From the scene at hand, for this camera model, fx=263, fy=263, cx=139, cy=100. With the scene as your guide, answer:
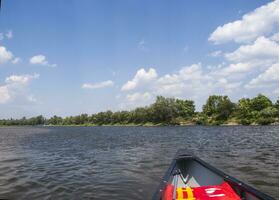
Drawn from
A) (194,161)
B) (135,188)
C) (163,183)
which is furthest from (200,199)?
(135,188)

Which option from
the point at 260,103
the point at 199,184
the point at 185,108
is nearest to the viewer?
the point at 199,184

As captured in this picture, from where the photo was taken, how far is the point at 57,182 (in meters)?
15.1

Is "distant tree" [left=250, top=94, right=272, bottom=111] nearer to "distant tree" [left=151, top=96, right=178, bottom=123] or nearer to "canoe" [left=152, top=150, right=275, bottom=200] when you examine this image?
"distant tree" [left=151, top=96, right=178, bottom=123]

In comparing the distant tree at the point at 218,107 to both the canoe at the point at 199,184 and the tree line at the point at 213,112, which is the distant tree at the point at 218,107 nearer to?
the tree line at the point at 213,112

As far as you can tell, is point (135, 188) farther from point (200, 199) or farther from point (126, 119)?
point (126, 119)

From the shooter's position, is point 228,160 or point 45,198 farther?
point 228,160

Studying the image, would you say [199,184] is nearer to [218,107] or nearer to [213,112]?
[218,107]

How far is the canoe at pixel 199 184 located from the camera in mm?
7465

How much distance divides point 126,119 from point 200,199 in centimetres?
18910

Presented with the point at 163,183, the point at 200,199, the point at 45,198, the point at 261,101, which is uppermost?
the point at 261,101

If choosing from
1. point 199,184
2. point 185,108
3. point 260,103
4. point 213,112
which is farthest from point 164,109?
point 199,184

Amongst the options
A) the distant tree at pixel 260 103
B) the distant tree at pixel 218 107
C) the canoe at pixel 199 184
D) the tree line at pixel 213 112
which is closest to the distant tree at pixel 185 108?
the tree line at pixel 213 112

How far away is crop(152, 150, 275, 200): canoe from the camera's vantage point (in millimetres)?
7465

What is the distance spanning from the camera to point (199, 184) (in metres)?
11.2
